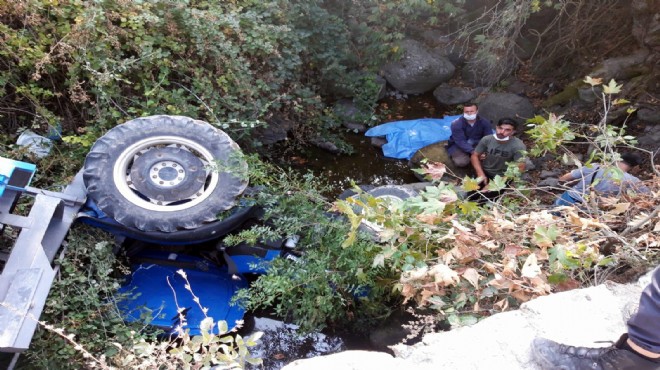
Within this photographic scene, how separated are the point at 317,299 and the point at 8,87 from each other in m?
3.40

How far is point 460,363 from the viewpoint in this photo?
185cm

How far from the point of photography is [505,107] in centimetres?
666

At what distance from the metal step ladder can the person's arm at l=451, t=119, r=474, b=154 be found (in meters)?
4.07

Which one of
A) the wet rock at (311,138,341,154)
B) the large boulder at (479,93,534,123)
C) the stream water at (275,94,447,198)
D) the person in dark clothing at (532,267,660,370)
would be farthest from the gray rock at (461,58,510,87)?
the person in dark clothing at (532,267,660,370)

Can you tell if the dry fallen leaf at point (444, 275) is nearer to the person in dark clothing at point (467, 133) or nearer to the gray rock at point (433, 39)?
the person in dark clothing at point (467, 133)

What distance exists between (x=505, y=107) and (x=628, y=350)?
206 inches

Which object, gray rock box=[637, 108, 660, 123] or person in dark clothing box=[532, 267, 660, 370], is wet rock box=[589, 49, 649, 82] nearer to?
gray rock box=[637, 108, 660, 123]

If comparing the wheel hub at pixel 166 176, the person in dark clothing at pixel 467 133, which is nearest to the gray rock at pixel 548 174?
the person in dark clothing at pixel 467 133

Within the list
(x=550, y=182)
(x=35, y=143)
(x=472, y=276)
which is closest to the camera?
(x=472, y=276)

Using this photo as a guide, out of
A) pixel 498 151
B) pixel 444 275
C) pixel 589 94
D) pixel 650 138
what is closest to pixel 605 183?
pixel 498 151

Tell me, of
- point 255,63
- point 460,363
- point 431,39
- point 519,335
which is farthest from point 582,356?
point 431,39

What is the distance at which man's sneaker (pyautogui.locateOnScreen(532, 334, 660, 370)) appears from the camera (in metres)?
1.92

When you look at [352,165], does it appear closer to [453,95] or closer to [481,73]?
[453,95]

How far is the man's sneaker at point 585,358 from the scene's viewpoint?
1.92m
